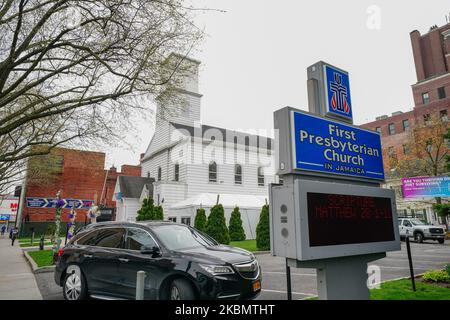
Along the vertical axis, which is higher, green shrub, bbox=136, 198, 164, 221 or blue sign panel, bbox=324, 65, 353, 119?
blue sign panel, bbox=324, 65, 353, 119

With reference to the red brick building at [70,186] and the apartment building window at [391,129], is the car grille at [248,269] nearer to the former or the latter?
the red brick building at [70,186]

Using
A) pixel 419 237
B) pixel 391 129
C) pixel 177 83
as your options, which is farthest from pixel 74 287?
pixel 391 129

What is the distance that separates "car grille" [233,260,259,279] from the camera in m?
5.55

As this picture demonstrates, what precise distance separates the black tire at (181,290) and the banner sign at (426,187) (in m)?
29.1

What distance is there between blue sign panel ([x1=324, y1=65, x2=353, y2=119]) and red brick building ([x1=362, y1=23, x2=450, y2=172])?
4423cm

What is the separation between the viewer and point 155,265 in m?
5.75

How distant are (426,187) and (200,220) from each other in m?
22.0

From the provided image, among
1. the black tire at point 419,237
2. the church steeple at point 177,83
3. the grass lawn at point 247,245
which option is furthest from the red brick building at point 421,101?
the church steeple at point 177,83

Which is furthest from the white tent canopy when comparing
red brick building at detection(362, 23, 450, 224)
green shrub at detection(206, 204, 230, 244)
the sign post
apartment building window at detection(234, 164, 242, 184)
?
red brick building at detection(362, 23, 450, 224)

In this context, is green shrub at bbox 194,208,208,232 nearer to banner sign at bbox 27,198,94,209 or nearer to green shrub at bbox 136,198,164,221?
green shrub at bbox 136,198,164,221

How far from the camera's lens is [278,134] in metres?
4.30

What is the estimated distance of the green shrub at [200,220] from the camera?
2098 centimetres
